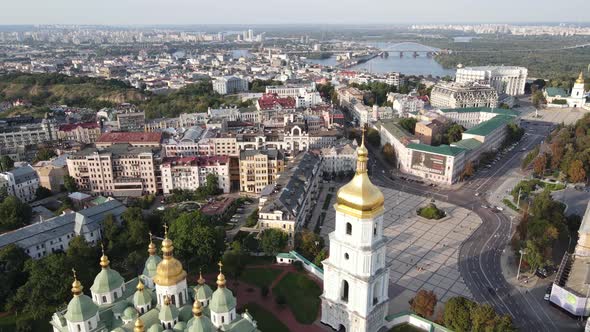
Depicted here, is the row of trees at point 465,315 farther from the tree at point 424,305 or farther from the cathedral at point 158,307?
the cathedral at point 158,307

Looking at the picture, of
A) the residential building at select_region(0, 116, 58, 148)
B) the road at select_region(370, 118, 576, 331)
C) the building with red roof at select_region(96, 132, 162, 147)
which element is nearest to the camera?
the road at select_region(370, 118, 576, 331)

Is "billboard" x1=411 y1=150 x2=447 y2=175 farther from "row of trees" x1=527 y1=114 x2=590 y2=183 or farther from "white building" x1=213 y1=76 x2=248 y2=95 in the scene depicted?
"white building" x1=213 y1=76 x2=248 y2=95

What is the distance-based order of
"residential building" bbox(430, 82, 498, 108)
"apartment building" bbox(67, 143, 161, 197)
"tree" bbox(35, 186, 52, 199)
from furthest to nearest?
"residential building" bbox(430, 82, 498, 108)
"apartment building" bbox(67, 143, 161, 197)
"tree" bbox(35, 186, 52, 199)

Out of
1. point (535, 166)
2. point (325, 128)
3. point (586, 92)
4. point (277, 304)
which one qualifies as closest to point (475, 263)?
Answer: point (277, 304)

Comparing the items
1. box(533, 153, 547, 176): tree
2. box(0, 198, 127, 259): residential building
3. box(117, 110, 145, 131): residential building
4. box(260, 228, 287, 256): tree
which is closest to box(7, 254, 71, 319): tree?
box(0, 198, 127, 259): residential building

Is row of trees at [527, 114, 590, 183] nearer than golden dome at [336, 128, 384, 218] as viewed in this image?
No

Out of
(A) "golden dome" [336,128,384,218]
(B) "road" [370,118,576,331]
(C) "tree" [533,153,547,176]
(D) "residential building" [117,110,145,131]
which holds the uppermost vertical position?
(A) "golden dome" [336,128,384,218]
